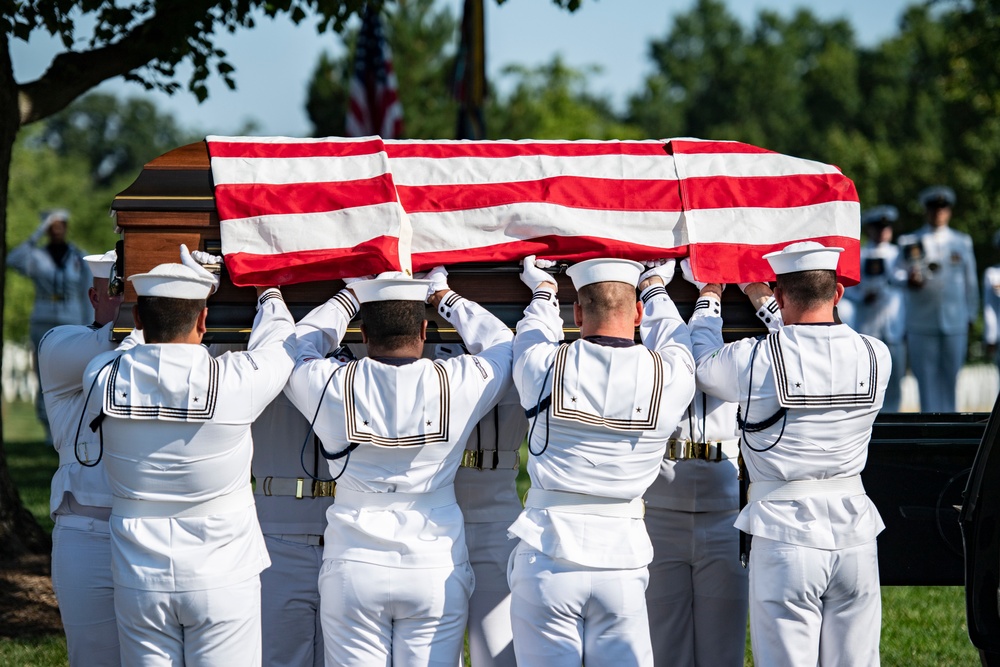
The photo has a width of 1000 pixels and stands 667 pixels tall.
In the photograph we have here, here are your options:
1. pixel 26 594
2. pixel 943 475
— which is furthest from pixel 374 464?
pixel 26 594

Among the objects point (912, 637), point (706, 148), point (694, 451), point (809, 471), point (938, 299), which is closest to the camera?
point (809, 471)

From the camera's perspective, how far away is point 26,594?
5695 mm

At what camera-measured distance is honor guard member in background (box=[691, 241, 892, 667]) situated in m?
3.63

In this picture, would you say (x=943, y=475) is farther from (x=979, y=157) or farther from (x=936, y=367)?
(x=979, y=157)

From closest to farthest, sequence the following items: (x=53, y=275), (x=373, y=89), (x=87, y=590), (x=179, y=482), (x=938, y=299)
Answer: (x=179, y=482)
(x=87, y=590)
(x=938, y=299)
(x=53, y=275)
(x=373, y=89)

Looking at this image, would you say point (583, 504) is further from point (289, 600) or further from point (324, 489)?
point (289, 600)

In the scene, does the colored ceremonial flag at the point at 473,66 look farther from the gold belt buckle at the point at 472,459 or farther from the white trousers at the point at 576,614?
the white trousers at the point at 576,614

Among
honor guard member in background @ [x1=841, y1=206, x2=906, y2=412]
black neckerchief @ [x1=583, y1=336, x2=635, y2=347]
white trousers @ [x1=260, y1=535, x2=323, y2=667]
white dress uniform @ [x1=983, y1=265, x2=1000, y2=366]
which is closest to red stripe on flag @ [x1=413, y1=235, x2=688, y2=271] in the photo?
black neckerchief @ [x1=583, y1=336, x2=635, y2=347]

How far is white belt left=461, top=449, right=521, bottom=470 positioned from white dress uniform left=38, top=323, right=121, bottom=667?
1.23 metres

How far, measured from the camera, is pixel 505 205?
419cm

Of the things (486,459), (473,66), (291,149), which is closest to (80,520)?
(486,459)

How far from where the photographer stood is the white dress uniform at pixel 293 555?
4062 mm

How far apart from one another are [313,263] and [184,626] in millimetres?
1292

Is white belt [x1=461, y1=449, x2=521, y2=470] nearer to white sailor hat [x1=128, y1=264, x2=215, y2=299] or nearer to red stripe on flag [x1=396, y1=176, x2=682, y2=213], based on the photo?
red stripe on flag [x1=396, y1=176, x2=682, y2=213]
